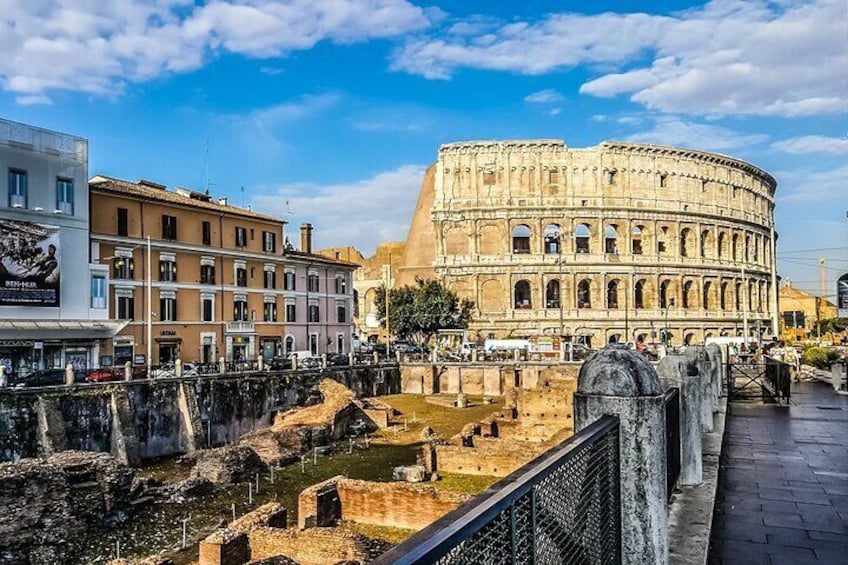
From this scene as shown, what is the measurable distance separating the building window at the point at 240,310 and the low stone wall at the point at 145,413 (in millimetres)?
7816

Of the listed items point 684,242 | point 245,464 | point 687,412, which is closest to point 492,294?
point 684,242

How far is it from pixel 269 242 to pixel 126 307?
1197 cm

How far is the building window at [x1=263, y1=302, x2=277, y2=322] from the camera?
46250mm

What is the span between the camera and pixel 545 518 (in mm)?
3068

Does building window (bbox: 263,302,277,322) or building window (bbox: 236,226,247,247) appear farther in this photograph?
building window (bbox: 263,302,277,322)

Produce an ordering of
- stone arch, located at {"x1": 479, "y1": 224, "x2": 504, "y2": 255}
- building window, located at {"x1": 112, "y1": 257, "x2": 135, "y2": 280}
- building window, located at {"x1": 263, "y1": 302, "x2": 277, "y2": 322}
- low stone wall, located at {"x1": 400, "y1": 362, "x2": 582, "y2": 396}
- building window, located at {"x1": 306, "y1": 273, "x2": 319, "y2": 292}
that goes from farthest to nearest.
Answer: stone arch, located at {"x1": 479, "y1": 224, "x2": 504, "y2": 255} → building window, located at {"x1": 306, "y1": 273, "x2": 319, "y2": 292} → low stone wall, located at {"x1": 400, "y1": 362, "x2": 582, "y2": 396} → building window, located at {"x1": 263, "y1": 302, "x2": 277, "y2": 322} → building window, located at {"x1": 112, "y1": 257, "x2": 135, "y2": 280}

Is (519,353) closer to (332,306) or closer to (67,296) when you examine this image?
(332,306)

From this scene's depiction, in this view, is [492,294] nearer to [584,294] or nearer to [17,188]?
[584,294]

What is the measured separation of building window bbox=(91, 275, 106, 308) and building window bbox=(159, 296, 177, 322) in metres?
3.96

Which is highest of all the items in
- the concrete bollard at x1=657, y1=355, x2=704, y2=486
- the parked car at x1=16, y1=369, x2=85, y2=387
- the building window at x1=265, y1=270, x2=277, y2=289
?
the building window at x1=265, y1=270, x2=277, y2=289

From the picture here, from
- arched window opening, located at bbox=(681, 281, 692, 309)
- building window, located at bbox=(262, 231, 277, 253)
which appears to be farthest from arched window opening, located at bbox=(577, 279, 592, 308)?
building window, located at bbox=(262, 231, 277, 253)

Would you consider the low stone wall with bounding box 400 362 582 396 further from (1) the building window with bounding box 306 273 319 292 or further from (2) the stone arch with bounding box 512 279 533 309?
(2) the stone arch with bounding box 512 279 533 309

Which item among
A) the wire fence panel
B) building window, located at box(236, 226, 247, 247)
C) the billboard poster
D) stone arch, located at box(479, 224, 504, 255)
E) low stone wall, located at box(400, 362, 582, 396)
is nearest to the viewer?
the wire fence panel

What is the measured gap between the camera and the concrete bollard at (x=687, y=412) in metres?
7.39
